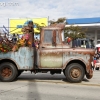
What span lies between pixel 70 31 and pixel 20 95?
1021 inches

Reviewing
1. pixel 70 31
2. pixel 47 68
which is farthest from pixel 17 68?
pixel 70 31

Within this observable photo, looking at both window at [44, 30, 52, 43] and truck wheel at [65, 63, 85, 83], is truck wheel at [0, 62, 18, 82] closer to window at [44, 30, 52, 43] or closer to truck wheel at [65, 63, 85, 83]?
window at [44, 30, 52, 43]

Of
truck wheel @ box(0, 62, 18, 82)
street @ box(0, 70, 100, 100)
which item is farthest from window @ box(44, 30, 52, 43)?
street @ box(0, 70, 100, 100)

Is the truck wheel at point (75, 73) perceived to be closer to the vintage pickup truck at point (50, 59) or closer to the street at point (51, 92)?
the vintage pickup truck at point (50, 59)

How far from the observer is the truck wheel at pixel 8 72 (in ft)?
33.8

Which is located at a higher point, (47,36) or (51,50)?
(47,36)

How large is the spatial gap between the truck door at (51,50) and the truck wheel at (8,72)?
1182 mm

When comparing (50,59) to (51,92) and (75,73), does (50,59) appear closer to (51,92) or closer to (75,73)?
(75,73)

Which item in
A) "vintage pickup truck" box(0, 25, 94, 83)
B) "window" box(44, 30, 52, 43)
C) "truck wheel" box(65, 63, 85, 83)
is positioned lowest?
"truck wheel" box(65, 63, 85, 83)

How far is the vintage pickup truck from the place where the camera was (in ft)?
33.1

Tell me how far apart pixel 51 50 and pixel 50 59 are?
15.0 inches

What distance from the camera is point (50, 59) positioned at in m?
10.2

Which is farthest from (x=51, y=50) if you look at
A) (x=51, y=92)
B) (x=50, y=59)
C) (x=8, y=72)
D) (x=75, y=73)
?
(x=51, y=92)

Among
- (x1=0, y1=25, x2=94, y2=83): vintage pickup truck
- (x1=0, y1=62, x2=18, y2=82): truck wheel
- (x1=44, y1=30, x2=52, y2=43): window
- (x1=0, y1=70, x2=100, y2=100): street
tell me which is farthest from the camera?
(x1=44, y1=30, x2=52, y2=43): window
